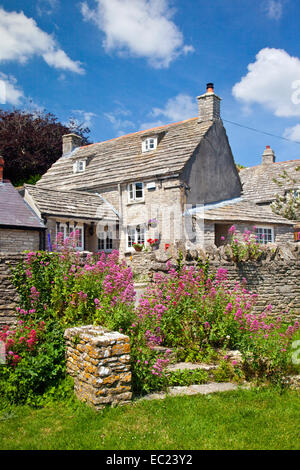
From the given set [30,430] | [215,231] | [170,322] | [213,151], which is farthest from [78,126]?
[30,430]

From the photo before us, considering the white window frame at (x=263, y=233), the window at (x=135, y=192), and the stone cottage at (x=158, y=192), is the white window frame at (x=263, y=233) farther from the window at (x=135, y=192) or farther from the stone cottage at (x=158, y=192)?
the window at (x=135, y=192)

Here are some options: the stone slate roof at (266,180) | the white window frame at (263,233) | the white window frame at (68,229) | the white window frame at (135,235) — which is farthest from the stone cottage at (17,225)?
the stone slate roof at (266,180)

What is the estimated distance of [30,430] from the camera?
16.1 ft

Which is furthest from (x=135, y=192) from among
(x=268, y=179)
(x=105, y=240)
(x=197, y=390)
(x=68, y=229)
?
(x=197, y=390)

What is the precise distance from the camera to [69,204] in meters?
20.5

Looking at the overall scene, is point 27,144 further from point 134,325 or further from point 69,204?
point 134,325

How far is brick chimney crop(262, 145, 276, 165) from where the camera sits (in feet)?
105

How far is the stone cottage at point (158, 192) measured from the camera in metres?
19.8

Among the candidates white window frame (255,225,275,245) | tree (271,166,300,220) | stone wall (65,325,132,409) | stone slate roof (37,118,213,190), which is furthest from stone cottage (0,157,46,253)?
tree (271,166,300,220)

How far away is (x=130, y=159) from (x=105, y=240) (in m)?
5.23

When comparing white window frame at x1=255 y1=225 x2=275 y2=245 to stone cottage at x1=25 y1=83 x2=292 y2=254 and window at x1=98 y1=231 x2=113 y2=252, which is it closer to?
stone cottage at x1=25 y1=83 x2=292 y2=254

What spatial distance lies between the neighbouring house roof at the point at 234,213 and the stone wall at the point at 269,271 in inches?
293

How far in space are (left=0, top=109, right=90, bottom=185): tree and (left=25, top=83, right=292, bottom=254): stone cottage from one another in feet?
28.9
